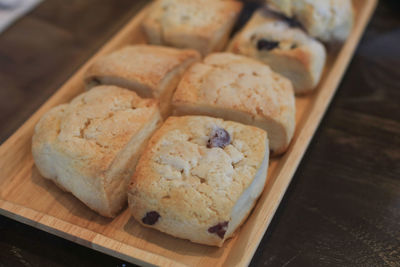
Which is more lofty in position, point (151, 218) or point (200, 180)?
point (200, 180)

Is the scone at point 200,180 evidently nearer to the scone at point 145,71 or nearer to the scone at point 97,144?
the scone at point 97,144

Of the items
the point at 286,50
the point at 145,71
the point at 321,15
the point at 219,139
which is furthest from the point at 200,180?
the point at 321,15

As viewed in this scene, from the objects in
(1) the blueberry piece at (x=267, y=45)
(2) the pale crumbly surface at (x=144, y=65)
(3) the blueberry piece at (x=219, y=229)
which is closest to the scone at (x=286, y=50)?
(1) the blueberry piece at (x=267, y=45)

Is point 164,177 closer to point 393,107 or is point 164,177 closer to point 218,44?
point 218,44

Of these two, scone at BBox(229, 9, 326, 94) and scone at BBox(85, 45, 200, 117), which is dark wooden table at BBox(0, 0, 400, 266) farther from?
scone at BBox(85, 45, 200, 117)

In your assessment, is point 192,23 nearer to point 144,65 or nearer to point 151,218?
point 144,65

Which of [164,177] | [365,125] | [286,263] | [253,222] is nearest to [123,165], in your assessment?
[164,177]

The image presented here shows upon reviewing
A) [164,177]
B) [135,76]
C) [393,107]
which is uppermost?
[135,76]
